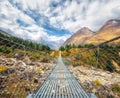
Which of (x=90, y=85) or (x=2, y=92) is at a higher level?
(x=2, y=92)

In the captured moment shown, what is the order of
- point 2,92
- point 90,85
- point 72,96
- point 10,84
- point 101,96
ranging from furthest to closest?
point 90,85, point 101,96, point 10,84, point 2,92, point 72,96

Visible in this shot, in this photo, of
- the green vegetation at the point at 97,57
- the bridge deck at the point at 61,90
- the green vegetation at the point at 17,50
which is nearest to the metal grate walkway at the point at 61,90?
the bridge deck at the point at 61,90

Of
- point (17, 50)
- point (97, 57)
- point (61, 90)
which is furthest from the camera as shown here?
point (17, 50)

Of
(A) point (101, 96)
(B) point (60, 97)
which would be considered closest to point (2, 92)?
(B) point (60, 97)

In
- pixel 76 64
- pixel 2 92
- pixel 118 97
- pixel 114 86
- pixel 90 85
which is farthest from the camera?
pixel 76 64

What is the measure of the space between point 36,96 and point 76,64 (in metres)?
16.1

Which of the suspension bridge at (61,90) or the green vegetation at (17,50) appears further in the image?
the green vegetation at (17,50)

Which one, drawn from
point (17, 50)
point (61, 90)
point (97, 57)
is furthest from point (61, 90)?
point (17, 50)

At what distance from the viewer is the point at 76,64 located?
2097 centimetres

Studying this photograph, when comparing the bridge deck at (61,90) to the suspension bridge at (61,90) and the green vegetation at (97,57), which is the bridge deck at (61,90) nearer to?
the suspension bridge at (61,90)

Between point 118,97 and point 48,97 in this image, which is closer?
point 48,97

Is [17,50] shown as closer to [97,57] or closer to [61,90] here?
[97,57]

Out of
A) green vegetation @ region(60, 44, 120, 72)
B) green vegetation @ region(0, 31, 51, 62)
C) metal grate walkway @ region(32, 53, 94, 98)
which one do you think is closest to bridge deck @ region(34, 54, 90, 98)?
metal grate walkway @ region(32, 53, 94, 98)

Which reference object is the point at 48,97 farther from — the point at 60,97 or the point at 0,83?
the point at 0,83
